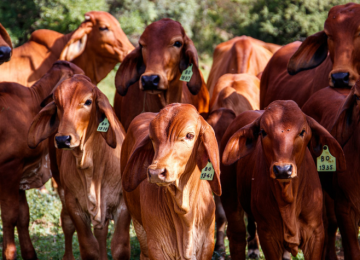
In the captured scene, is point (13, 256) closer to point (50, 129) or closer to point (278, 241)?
point (50, 129)

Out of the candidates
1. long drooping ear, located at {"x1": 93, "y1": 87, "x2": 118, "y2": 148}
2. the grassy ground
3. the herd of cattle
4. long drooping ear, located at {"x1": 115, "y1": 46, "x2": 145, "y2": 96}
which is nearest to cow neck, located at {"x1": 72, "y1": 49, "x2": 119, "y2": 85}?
the herd of cattle

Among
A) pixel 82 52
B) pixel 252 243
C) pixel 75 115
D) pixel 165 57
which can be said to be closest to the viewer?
pixel 75 115

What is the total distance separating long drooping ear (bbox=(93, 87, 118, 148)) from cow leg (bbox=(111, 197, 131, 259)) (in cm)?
67

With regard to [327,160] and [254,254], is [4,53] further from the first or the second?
[327,160]

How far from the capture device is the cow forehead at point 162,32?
20.8 ft

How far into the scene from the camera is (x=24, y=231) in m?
6.65

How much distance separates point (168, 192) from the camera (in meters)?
4.46

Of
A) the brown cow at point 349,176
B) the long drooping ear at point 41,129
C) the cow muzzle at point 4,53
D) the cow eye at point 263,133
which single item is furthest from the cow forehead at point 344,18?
the cow muzzle at point 4,53

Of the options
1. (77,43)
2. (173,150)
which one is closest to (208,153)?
(173,150)

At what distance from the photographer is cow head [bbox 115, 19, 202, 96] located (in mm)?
6105

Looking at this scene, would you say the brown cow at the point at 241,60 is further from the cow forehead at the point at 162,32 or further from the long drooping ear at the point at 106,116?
the long drooping ear at the point at 106,116

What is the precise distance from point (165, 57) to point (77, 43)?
294 centimetres

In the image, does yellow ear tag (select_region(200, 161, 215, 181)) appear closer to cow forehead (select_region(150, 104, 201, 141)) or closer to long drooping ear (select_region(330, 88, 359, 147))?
cow forehead (select_region(150, 104, 201, 141))

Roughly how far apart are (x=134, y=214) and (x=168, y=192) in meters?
0.89
